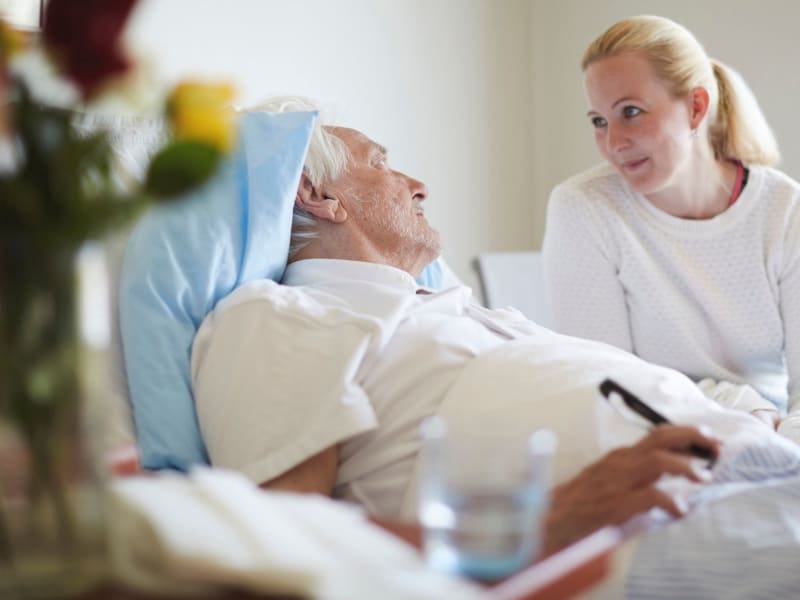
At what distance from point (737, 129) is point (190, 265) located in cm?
156

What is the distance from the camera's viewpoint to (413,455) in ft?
4.42

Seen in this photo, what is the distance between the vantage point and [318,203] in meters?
1.72

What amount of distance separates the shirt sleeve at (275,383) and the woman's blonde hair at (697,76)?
1.28 meters

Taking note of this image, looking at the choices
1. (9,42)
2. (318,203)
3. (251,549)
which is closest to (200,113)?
(9,42)

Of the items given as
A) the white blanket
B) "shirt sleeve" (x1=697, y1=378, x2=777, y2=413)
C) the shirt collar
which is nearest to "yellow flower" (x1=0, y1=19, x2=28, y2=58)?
the white blanket

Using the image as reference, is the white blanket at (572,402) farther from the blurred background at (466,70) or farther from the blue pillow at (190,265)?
the blurred background at (466,70)

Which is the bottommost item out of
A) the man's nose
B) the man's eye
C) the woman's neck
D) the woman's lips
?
the woman's neck

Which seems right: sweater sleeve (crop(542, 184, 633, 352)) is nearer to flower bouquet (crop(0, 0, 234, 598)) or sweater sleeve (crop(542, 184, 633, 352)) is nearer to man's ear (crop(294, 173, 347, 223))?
man's ear (crop(294, 173, 347, 223))

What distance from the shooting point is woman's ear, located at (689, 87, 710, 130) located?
239 cm

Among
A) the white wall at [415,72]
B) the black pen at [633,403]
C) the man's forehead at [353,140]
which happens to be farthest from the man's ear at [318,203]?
the black pen at [633,403]

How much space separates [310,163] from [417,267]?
264 mm

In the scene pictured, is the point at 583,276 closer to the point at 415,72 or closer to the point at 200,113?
the point at 415,72

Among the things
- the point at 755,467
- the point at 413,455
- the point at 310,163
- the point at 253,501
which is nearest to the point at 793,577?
the point at 755,467

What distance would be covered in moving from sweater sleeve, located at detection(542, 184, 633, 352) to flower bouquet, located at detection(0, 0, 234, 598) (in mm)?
1795
